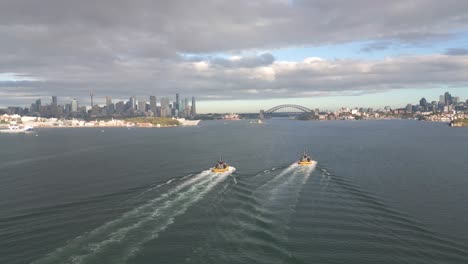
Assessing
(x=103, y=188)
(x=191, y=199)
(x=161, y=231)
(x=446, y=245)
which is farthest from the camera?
(x=103, y=188)

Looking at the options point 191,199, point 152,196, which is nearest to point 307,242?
point 191,199

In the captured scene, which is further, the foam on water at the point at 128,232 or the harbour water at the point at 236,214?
the harbour water at the point at 236,214

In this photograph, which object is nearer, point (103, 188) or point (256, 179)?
point (103, 188)

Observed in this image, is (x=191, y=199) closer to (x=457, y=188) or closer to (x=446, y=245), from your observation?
(x=446, y=245)

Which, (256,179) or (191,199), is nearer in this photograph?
(191,199)

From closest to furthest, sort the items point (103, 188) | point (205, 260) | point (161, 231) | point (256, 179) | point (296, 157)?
1. point (205, 260)
2. point (161, 231)
3. point (103, 188)
4. point (256, 179)
5. point (296, 157)

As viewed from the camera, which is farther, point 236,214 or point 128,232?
point 236,214

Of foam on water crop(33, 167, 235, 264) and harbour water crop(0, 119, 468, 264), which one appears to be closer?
foam on water crop(33, 167, 235, 264)

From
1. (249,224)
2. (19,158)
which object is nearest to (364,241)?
(249,224)

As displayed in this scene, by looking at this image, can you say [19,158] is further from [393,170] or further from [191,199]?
[393,170]
